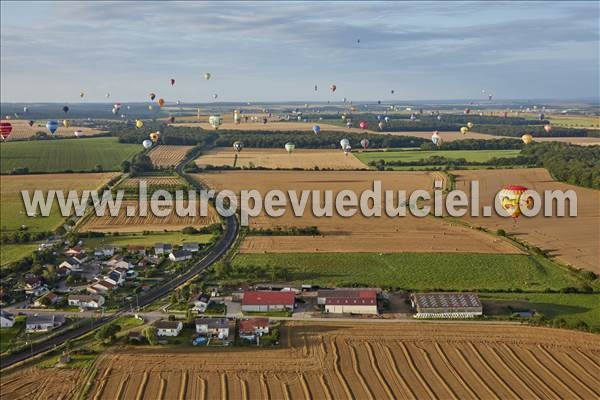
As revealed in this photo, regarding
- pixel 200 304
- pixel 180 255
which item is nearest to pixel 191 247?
pixel 180 255

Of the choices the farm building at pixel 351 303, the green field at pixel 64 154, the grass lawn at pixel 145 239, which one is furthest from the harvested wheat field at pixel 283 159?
the farm building at pixel 351 303

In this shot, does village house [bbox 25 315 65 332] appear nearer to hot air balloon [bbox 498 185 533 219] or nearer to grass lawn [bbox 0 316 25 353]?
grass lawn [bbox 0 316 25 353]

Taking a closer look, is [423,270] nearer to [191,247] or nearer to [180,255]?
[191,247]

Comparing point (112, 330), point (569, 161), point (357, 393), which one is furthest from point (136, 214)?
point (569, 161)

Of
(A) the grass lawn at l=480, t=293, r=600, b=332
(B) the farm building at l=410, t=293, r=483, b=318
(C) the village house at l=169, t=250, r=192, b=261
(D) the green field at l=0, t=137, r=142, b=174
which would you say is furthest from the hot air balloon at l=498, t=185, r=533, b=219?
(D) the green field at l=0, t=137, r=142, b=174

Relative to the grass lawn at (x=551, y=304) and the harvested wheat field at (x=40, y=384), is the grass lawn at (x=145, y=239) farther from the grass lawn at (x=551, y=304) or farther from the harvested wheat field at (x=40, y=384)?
the grass lawn at (x=551, y=304)
